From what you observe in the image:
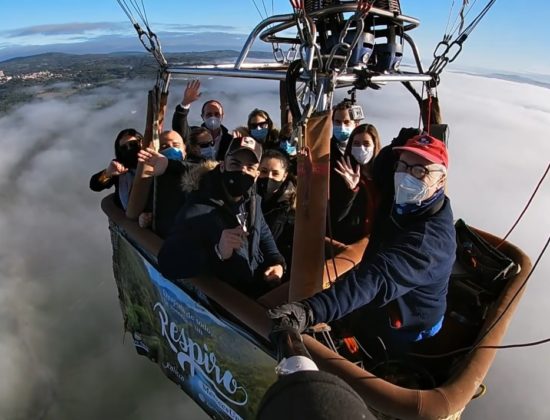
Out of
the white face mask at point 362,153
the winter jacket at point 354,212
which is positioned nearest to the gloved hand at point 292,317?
the winter jacket at point 354,212

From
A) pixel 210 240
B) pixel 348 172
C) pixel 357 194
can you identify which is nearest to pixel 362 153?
→ pixel 348 172

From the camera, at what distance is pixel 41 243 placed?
1822 cm

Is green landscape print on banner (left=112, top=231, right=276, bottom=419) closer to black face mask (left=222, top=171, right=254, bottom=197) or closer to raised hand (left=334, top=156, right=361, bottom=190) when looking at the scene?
black face mask (left=222, top=171, right=254, bottom=197)

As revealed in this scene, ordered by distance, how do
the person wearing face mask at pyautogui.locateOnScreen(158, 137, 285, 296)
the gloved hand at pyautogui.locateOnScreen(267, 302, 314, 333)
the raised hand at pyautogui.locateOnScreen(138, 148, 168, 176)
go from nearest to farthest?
the gloved hand at pyautogui.locateOnScreen(267, 302, 314, 333) → the person wearing face mask at pyautogui.locateOnScreen(158, 137, 285, 296) → the raised hand at pyautogui.locateOnScreen(138, 148, 168, 176)

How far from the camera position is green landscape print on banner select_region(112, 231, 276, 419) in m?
2.03

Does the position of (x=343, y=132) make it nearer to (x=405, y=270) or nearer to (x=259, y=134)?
(x=259, y=134)

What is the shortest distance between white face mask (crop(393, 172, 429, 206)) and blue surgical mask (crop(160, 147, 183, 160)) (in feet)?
5.41

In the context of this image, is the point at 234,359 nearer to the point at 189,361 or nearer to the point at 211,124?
the point at 189,361

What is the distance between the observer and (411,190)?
1.61 meters

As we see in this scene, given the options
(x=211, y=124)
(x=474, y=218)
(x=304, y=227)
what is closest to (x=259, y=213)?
(x=304, y=227)

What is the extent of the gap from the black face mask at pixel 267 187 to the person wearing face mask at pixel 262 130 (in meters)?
1.02

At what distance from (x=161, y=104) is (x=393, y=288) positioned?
208 cm

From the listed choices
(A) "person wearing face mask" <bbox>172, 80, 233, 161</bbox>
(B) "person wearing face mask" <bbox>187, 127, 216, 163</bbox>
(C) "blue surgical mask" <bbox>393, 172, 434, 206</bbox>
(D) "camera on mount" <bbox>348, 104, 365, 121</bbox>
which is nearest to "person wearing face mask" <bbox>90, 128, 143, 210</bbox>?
(B) "person wearing face mask" <bbox>187, 127, 216, 163</bbox>

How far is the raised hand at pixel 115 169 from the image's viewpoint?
2.88 metres
